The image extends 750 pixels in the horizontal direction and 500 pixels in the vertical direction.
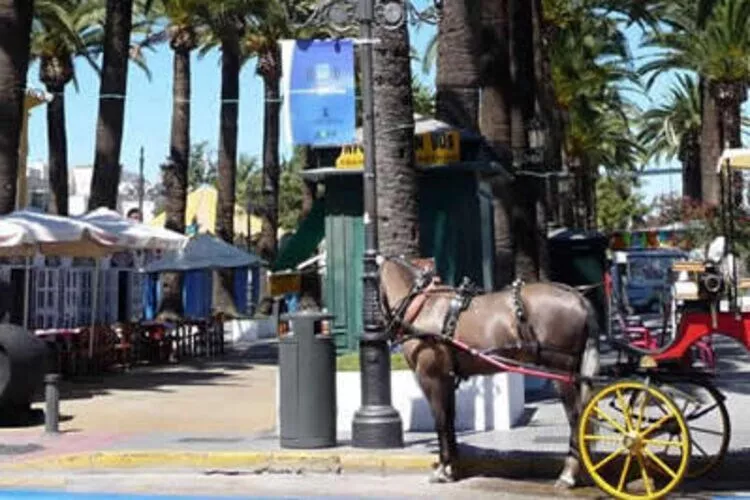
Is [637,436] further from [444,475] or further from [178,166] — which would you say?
[178,166]

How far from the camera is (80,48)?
4250 cm

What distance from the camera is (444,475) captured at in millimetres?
10648

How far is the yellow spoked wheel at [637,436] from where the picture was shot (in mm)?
9422

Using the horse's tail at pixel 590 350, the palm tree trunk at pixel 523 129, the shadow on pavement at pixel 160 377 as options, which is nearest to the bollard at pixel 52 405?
the shadow on pavement at pixel 160 377

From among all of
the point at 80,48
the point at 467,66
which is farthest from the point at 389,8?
the point at 80,48

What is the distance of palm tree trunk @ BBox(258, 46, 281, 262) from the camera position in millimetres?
46000

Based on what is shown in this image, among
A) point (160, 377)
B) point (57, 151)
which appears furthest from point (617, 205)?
point (160, 377)

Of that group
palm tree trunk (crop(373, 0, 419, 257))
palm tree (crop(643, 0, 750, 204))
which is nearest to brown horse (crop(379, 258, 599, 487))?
palm tree trunk (crop(373, 0, 419, 257))

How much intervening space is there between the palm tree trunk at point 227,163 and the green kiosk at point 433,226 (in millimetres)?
24592

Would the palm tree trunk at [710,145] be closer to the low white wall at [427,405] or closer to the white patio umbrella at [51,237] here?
the white patio umbrella at [51,237]

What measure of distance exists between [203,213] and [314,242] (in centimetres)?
5637

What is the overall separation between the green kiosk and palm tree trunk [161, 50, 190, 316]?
17160mm

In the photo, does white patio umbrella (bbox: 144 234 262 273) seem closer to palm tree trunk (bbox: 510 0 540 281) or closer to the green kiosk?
palm tree trunk (bbox: 510 0 540 281)

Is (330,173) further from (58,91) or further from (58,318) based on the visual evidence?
(58,91)
